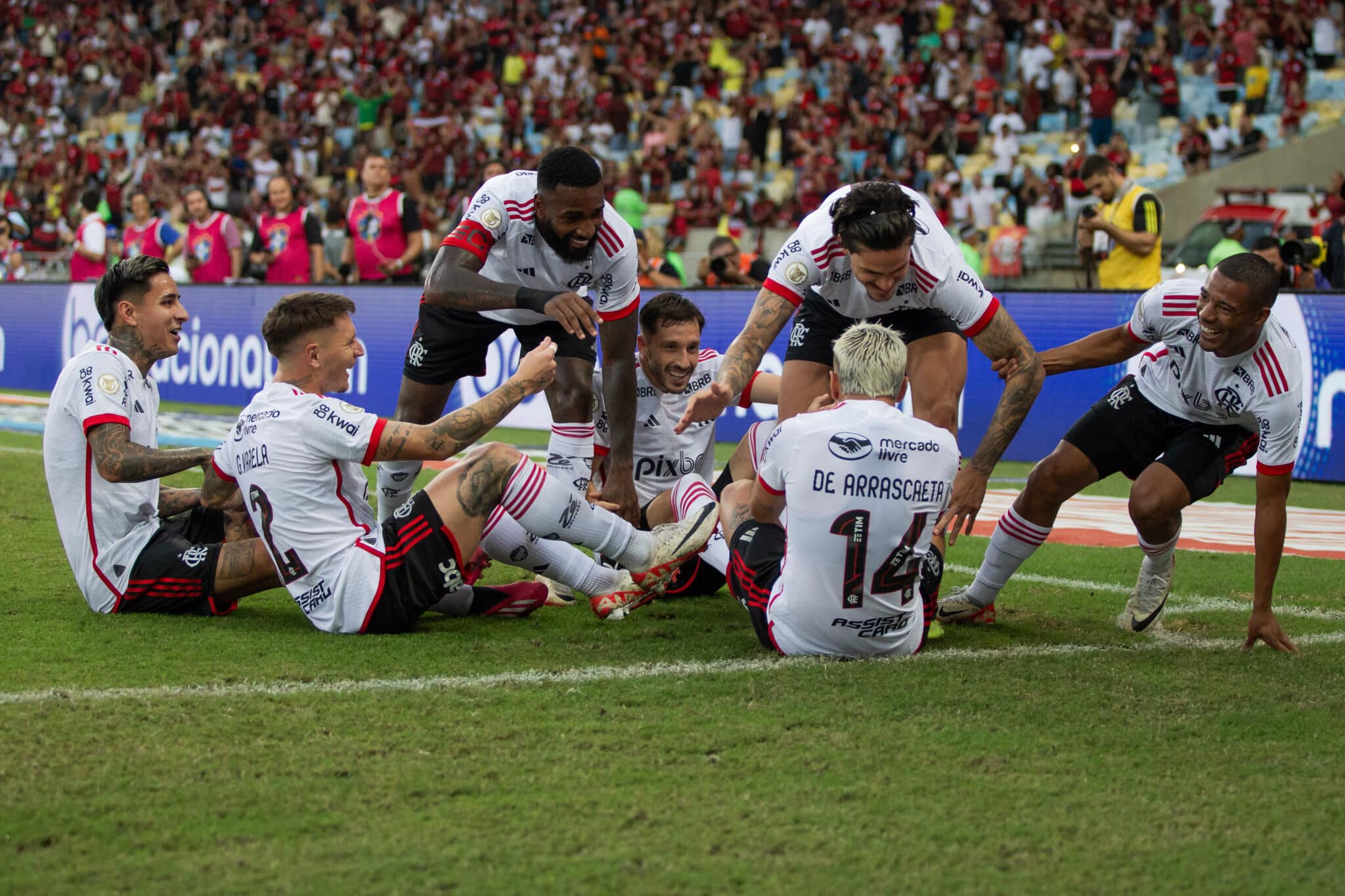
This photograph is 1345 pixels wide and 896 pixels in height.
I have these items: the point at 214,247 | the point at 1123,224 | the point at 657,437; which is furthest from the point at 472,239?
the point at 214,247

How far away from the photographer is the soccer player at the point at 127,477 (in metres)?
5.28

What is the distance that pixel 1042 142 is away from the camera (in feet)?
73.0

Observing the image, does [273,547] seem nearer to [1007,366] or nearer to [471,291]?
[471,291]

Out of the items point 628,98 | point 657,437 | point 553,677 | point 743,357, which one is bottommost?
point 553,677

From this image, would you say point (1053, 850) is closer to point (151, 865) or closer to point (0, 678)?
point (151, 865)

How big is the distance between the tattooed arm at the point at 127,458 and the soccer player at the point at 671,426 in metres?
1.94

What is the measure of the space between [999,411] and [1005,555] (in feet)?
1.95

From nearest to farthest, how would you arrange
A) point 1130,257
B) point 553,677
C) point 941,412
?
point 553,677 < point 941,412 < point 1130,257

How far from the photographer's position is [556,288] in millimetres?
6520

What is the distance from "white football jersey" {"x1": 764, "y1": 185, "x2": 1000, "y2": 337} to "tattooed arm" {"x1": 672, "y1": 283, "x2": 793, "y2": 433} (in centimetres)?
8

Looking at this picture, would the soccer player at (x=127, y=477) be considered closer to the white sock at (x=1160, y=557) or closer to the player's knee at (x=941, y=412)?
the player's knee at (x=941, y=412)

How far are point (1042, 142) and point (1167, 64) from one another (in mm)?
2179

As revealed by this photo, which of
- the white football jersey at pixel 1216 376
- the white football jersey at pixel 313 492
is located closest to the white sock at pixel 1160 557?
the white football jersey at pixel 1216 376

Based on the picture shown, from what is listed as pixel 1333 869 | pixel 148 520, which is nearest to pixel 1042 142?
pixel 148 520
